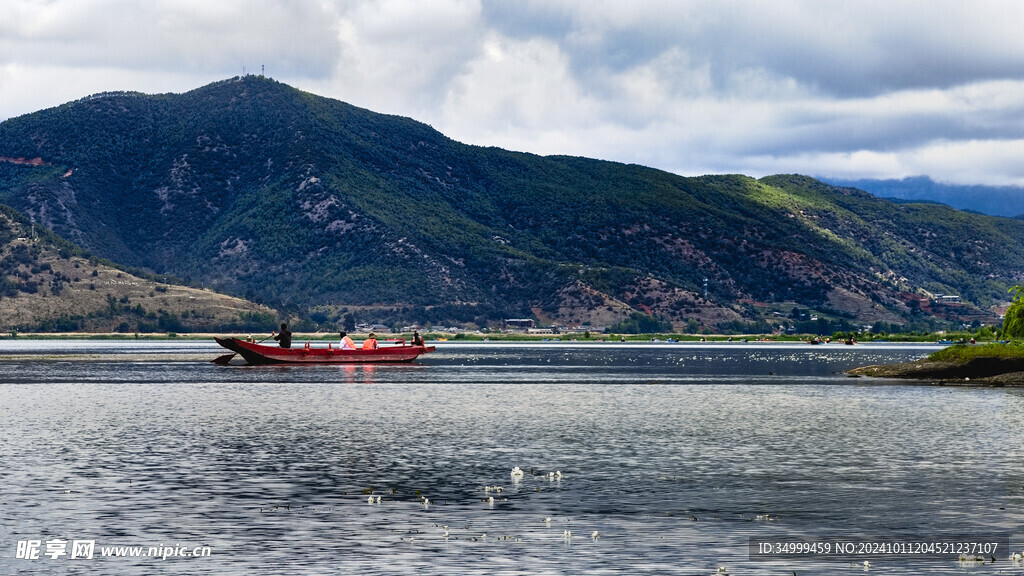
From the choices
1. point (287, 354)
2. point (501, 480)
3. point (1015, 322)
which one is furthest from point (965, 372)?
point (501, 480)

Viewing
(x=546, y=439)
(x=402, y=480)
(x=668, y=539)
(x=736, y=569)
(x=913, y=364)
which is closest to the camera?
(x=736, y=569)

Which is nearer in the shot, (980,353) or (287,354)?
(980,353)

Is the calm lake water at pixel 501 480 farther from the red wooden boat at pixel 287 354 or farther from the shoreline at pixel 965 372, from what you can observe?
the red wooden boat at pixel 287 354

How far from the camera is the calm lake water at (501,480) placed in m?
25.5

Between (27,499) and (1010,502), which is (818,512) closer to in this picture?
(1010,502)

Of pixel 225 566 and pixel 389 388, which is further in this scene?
pixel 389 388

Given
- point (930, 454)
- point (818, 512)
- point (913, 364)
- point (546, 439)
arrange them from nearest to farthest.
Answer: point (818, 512)
point (930, 454)
point (546, 439)
point (913, 364)

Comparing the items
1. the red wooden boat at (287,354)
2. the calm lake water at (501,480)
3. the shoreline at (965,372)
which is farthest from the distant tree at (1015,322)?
the red wooden boat at (287,354)

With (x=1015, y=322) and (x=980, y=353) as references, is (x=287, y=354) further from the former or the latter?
(x=1015, y=322)

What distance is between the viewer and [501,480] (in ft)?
120

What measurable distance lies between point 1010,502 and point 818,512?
534 centimetres

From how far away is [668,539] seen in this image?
1062 inches

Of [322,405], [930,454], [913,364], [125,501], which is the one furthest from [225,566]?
[913,364]

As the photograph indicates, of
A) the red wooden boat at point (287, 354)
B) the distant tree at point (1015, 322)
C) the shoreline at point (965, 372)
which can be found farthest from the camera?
the red wooden boat at point (287, 354)
